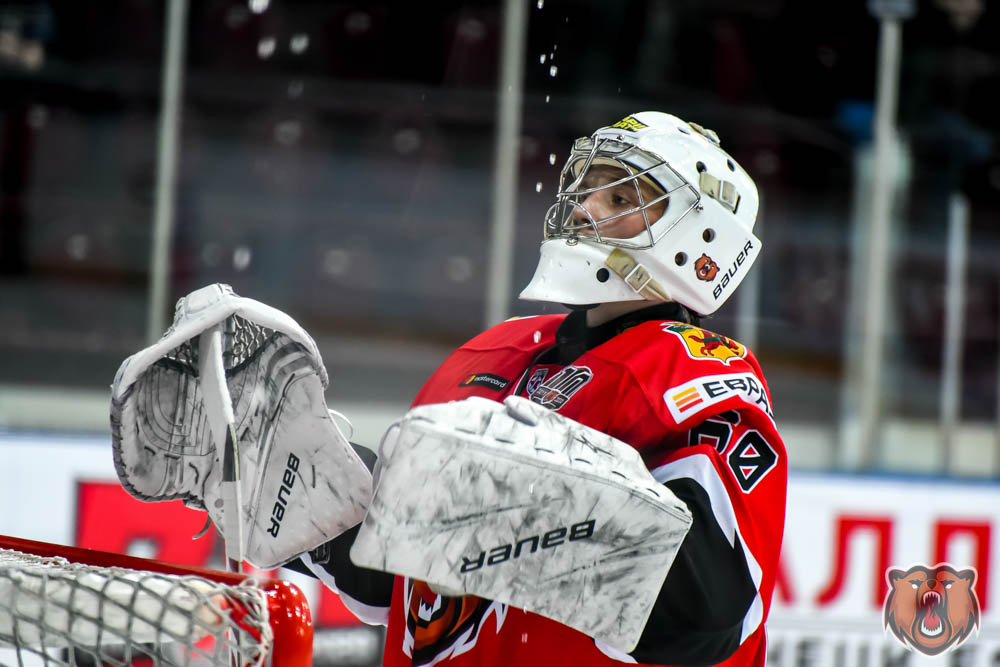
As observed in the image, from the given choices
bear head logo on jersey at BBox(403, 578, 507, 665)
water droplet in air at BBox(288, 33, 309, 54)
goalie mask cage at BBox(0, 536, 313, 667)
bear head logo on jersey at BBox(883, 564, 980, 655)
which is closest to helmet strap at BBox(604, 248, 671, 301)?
bear head logo on jersey at BBox(403, 578, 507, 665)

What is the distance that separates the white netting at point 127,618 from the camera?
91cm

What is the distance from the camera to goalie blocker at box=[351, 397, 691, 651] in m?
0.92

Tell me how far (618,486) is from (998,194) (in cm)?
346

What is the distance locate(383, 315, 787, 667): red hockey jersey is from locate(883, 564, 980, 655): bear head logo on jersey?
6.40 feet

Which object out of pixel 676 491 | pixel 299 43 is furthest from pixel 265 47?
pixel 676 491

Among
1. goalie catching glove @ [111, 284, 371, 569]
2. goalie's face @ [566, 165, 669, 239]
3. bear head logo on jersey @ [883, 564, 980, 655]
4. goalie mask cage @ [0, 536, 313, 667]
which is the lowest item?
bear head logo on jersey @ [883, 564, 980, 655]

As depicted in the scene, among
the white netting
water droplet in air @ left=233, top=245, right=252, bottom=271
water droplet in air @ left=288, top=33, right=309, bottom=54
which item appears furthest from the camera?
water droplet in air @ left=288, top=33, right=309, bottom=54

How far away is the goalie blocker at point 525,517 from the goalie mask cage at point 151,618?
0.10m

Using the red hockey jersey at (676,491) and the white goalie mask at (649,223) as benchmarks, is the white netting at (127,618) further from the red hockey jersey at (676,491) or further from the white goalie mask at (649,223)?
the white goalie mask at (649,223)

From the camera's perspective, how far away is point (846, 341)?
144 inches

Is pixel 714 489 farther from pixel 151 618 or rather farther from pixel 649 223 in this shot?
pixel 151 618

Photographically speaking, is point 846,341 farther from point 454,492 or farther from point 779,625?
point 454,492

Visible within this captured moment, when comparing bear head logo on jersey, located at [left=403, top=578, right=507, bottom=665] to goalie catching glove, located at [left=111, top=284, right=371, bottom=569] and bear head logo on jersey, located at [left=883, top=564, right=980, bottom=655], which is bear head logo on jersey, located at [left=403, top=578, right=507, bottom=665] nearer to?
goalie catching glove, located at [left=111, top=284, right=371, bottom=569]

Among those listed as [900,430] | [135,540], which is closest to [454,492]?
[135,540]
